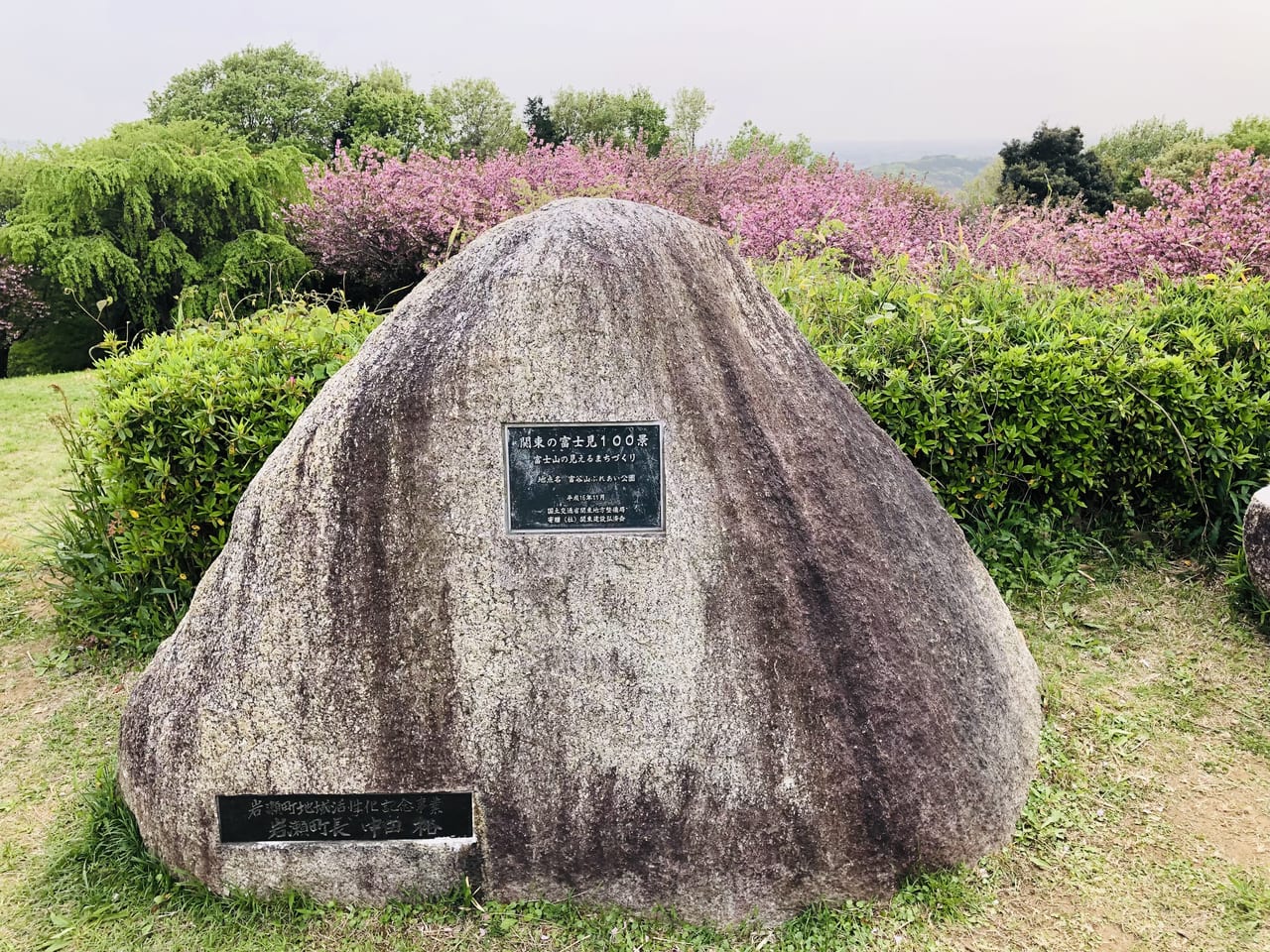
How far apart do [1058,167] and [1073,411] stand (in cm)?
2911

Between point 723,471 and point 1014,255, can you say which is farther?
point 1014,255

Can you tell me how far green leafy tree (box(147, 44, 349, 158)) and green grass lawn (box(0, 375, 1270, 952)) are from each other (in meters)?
33.3

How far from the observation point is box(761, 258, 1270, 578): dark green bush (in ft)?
15.4

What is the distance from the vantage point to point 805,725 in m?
2.86

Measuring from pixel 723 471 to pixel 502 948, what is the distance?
5.36 ft

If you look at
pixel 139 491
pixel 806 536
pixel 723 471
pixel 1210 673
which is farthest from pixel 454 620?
pixel 1210 673

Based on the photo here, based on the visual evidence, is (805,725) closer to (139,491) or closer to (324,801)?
(324,801)

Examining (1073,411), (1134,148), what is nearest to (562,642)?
(1073,411)

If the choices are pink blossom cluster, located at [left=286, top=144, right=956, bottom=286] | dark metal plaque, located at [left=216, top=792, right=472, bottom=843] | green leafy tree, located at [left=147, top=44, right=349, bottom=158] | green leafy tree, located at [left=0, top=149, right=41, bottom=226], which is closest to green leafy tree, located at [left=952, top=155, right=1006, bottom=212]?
pink blossom cluster, located at [left=286, top=144, right=956, bottom=286]

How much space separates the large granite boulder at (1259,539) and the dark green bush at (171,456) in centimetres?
456

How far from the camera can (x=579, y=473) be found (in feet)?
9.05

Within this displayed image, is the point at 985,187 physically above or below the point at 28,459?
above

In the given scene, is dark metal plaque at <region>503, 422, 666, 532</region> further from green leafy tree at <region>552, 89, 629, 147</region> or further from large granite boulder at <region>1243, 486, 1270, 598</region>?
green leafy tree at <region>552, 89, 629, 147</region>

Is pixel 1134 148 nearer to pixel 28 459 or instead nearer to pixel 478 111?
pixel 478 111
